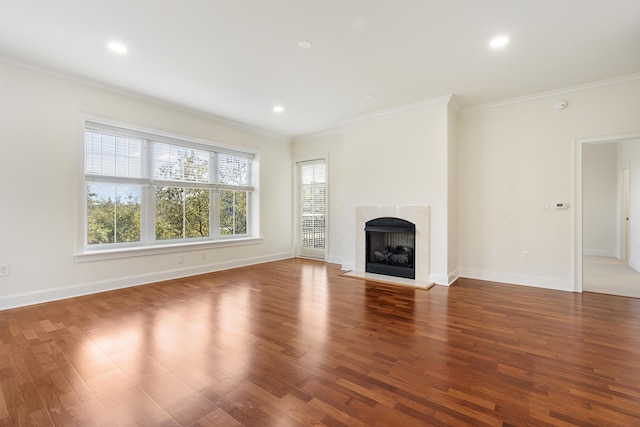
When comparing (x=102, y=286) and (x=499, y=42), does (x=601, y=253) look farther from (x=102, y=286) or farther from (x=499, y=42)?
(x=102, y=286)

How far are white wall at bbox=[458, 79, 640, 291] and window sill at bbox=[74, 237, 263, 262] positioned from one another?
4126 mm

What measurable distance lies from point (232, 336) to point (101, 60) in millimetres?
3406

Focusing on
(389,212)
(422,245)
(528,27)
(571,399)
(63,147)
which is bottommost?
(571,399)

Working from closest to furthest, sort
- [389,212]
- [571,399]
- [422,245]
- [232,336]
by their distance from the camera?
[571,399] < [232,336] < [422,245] < [389,212]

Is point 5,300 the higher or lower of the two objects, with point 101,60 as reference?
lower

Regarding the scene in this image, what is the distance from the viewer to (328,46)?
3.11 meters

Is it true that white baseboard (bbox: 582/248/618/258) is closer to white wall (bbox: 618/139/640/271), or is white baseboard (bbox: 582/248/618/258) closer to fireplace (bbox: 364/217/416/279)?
white wall (bbox: 618/139/640/271)

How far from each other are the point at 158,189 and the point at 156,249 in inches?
38.5

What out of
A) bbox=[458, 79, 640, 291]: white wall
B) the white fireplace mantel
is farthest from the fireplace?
bbox=[458, 79, 640, 291]: white wall

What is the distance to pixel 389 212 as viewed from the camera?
507cm

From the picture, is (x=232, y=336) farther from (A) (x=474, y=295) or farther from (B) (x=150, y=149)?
(B) (x=150, y=149)

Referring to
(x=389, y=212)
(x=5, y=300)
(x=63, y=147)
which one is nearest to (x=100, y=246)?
(x=5, y=300)

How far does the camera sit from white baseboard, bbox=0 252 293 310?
349 centimetres

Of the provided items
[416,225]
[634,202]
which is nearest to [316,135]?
[416,225]
